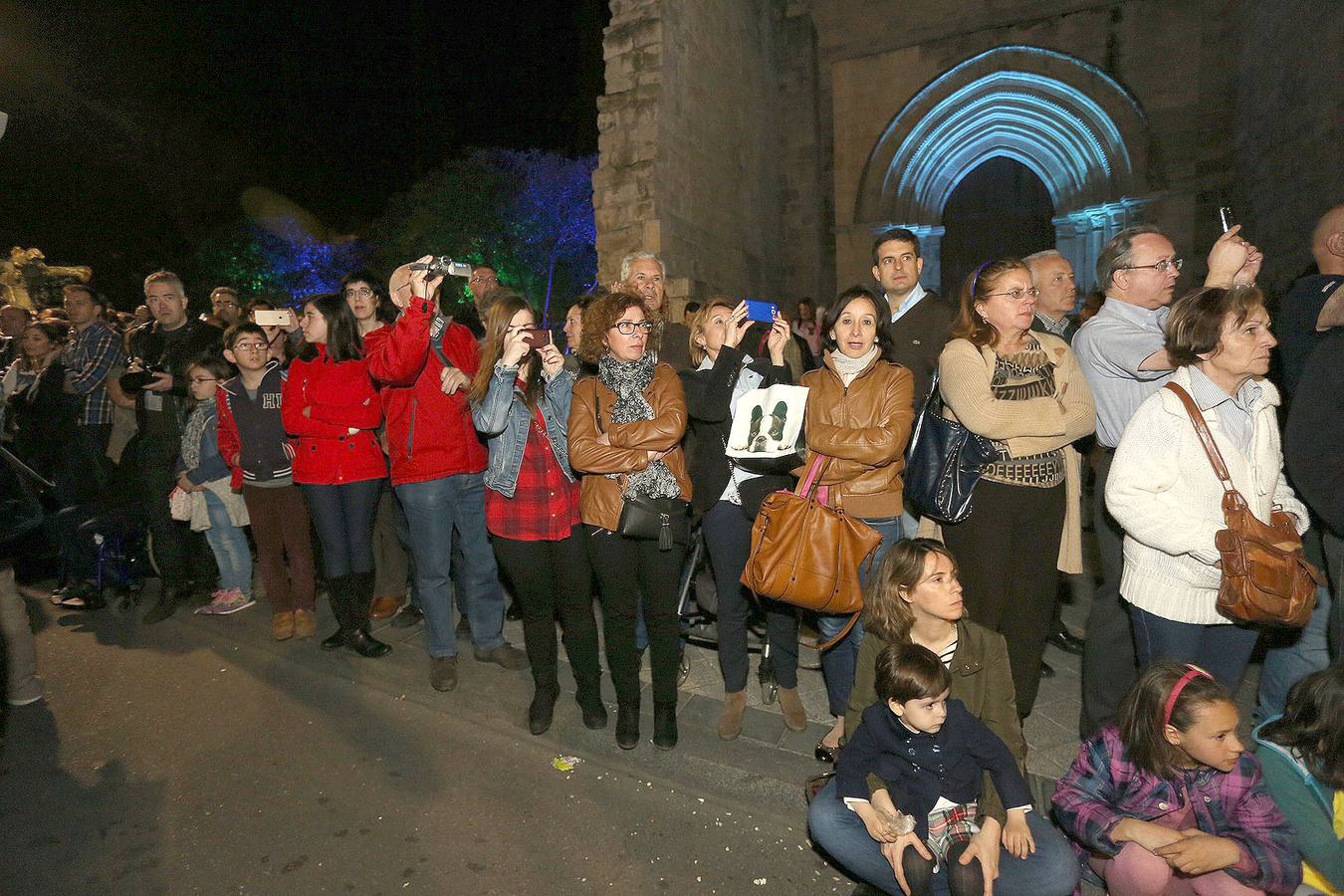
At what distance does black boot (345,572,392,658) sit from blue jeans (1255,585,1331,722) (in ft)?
14.6

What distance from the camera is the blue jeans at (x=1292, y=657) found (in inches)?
115

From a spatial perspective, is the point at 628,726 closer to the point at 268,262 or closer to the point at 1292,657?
the point at 1292,657

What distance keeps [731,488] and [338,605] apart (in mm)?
2639

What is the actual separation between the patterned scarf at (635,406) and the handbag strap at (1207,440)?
1.94 metres

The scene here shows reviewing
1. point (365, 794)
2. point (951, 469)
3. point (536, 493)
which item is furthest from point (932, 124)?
point (365, 794)

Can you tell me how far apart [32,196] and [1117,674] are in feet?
113

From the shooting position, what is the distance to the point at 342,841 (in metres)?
2.88

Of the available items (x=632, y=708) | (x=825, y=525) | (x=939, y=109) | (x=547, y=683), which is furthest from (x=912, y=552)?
(x=939, y=109)

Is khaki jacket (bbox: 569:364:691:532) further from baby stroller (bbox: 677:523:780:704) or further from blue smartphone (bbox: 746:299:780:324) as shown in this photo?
baby stroller (bbox: 677:523:780:704)

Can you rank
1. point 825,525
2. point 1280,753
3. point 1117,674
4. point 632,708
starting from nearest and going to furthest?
point 1280,753 → point 825,525 → point 1117,674 → point 632,708

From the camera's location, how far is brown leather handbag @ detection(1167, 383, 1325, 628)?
2.32m

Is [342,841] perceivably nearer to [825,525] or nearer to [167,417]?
[825,525]

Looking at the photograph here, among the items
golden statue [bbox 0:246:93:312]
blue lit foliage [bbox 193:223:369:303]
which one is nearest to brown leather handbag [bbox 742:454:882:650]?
golden statue [bbox 0:246:93:312]

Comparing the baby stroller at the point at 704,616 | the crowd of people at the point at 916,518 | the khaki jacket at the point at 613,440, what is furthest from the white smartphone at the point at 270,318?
the baby stroller at the point at 704,616
